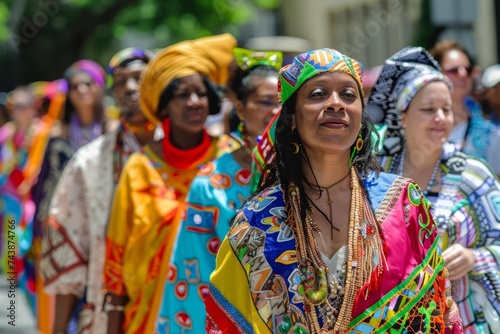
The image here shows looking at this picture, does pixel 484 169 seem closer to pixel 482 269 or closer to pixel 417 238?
pixel 482 269

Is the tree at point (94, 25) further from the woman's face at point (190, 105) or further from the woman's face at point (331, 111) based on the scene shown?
the woman's face at point (331, 111)

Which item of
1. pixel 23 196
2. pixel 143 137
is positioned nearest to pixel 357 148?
pixel 143 137

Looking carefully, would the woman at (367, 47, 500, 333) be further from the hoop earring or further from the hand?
the hoop earring

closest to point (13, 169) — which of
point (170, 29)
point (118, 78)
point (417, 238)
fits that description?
point (118, 78)

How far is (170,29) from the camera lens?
72.9 ft

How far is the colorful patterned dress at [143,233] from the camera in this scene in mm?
5965

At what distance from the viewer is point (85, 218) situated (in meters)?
6.96

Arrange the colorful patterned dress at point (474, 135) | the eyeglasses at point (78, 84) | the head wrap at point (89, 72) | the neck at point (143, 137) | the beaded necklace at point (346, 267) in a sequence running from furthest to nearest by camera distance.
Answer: the head wrap at point (89, 72), the eyeglasses at point (78, 84), the neck at point (143, 137), the colorful patterned dress at point (474, 135), the beaded necklace at point (346, 267)

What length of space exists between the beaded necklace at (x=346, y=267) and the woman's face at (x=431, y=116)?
1207 millimetres

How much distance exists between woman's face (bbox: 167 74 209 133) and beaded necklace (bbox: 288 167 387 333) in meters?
2.32

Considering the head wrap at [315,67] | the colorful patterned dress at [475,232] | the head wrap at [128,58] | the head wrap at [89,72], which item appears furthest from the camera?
the head wrap at [89,72]

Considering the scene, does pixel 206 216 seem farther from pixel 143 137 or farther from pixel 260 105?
pixel 143 137

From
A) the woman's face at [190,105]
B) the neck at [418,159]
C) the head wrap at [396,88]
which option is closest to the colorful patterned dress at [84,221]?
the woman's face at [190,105]

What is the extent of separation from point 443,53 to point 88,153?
2.26m
